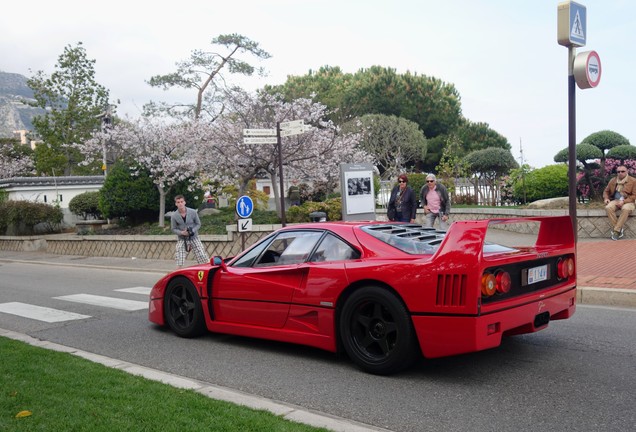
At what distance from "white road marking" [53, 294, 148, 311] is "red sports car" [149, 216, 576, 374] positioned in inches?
127

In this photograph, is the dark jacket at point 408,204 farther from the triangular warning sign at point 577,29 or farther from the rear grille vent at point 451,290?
the rear grille vent at point 451,290

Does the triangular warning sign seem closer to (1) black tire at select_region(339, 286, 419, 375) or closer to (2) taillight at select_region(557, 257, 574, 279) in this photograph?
(2) taillight at select_region(557, 257, 574, 279)

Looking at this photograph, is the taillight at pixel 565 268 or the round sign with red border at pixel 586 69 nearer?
the taillight at pixel 565 268

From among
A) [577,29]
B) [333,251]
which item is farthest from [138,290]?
[577,29]

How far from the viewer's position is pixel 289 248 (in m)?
6.34

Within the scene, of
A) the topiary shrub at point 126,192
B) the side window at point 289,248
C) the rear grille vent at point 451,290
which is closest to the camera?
the rear grille vent at point 451,290

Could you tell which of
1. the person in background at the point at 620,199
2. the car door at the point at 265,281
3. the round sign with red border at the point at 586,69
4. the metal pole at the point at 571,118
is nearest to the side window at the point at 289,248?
the car door at the point at 265,281

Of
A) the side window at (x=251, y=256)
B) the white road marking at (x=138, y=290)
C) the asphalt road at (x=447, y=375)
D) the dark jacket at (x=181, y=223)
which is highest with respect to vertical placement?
the dark jacket at (x=181, y=223)

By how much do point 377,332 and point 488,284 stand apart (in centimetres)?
105

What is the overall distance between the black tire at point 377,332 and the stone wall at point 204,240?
9749 mm

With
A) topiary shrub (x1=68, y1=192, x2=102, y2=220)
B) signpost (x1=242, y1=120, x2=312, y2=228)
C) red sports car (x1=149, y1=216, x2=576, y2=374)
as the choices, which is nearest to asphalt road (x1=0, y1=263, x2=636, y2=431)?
red sports car (x1=149, y1=216, x2=576, y2=374)

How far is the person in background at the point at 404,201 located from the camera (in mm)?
12047

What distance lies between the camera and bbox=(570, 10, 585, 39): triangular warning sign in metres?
9.69

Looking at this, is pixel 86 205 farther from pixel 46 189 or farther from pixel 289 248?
pixel 289 248
